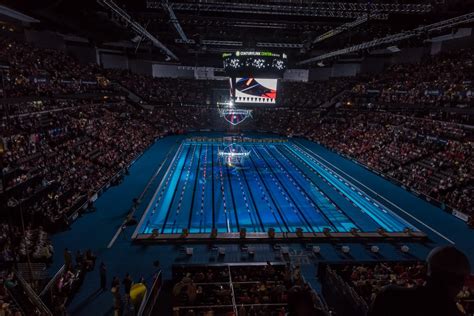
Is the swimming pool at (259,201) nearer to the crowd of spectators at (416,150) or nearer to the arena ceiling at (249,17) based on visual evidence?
the crowd of spectators at (416,150)

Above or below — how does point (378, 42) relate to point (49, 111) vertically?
above

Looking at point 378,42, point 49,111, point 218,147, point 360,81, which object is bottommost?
point 218,147

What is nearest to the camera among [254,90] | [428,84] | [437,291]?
[437,291]

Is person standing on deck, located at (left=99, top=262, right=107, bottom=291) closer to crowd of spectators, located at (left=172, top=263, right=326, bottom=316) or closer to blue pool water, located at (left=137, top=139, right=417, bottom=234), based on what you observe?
crowd of spectators, located at (left=172, top=263, right=326, bottom=316)

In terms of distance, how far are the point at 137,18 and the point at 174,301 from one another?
21.9 metres

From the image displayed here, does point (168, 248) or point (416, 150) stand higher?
point (416, 150)

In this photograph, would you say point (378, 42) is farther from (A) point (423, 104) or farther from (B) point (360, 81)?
(B) point (360, 81)

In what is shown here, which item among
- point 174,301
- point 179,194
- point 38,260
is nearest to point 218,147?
point 179,194

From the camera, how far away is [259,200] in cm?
2233

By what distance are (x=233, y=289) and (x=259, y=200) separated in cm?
1200

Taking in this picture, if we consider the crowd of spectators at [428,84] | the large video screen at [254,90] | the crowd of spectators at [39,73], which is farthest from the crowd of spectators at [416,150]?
the crowd of spectators at [39,73]

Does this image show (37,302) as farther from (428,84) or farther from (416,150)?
(428,84)

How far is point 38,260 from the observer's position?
→ 13109mm

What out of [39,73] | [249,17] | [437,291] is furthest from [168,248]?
[39,73]
